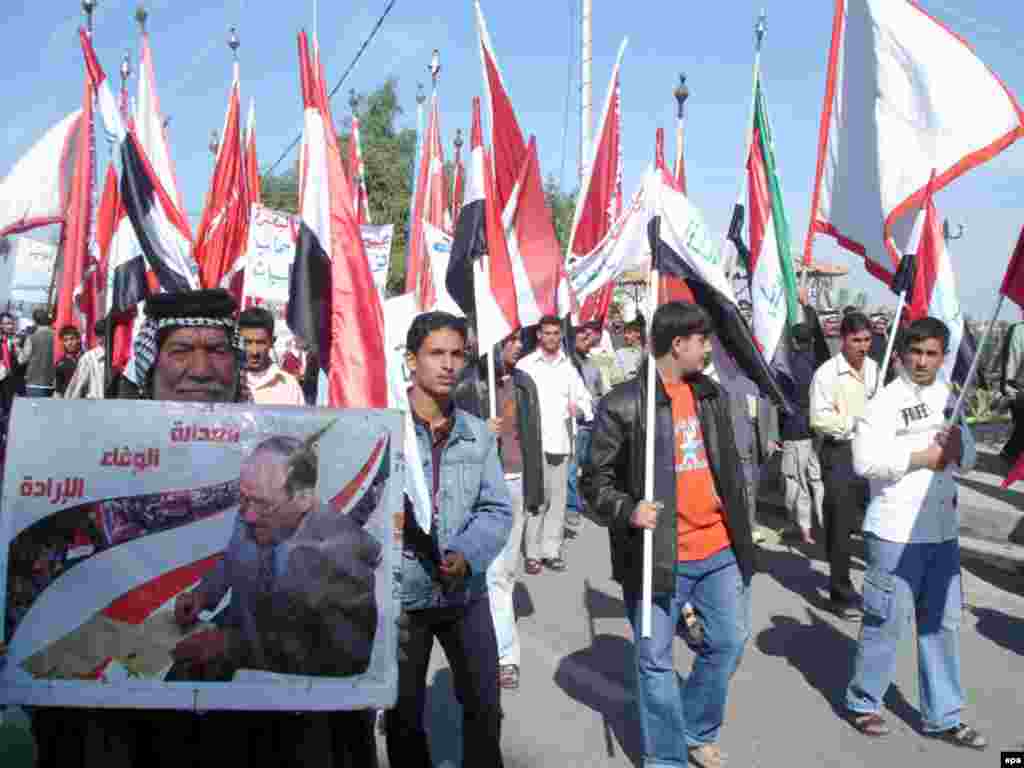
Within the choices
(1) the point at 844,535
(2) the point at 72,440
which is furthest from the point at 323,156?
(1) the point at 844,535

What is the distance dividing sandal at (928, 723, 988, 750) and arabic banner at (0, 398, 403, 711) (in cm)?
313

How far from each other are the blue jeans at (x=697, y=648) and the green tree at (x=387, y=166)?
35391 millimetres

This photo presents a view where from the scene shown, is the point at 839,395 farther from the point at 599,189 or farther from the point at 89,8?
the point at 89,8

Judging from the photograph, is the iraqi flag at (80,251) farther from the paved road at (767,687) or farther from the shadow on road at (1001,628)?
the shadow on road at (1001,628)

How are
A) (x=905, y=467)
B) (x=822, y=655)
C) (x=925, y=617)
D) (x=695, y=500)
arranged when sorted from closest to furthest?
1. (x=695, y=500)
2. (x=905, y=467)
3. (x=925, y=617)
4. (x=822, y=655)

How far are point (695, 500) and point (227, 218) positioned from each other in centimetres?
669

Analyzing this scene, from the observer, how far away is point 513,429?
6.01 m

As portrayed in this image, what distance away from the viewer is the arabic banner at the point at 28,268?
16719 mm

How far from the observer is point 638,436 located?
3.79 m

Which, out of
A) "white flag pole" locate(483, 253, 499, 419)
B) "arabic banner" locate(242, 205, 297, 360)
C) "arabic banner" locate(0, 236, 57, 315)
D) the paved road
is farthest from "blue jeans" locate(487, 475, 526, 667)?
"arabic banner" locate(0, 236, 57, 315)

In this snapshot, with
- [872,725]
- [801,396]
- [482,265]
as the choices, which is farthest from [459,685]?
[801,396]

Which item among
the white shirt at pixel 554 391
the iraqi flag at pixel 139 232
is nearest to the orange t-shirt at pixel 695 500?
the white shirt at pixel 554 391

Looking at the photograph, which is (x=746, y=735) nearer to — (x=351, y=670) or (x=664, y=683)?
(x=664, y=683)

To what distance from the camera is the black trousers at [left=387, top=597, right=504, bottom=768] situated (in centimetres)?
309
